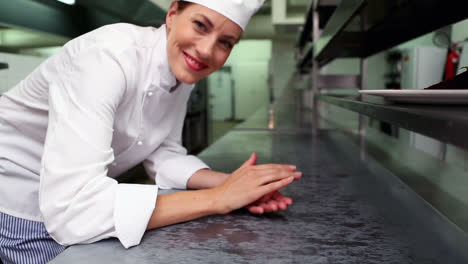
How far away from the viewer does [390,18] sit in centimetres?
108

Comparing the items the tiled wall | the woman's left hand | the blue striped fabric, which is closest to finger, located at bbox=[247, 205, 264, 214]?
the woman's left hand

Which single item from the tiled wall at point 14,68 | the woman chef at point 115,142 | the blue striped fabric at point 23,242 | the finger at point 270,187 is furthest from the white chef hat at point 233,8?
the tiled wall at point 14,68

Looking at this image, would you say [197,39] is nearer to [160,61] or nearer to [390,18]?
[160,61]

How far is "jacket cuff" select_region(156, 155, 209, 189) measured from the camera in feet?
2.93

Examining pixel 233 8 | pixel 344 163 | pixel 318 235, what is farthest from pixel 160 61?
pixel 344 163

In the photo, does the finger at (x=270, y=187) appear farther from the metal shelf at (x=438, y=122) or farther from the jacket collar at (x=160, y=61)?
the jacket collar at (x=160, y=61)

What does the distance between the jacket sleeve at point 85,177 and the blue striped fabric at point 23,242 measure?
317 mm

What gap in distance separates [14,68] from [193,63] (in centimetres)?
117

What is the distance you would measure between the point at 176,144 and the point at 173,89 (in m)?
0.20

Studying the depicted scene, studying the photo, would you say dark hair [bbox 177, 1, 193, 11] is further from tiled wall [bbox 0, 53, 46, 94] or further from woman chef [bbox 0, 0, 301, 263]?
tiled wall [bbox 0, 53, 46, 94]

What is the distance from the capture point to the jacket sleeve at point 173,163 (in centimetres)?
90

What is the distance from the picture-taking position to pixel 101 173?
1.98 ft

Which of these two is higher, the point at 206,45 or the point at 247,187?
the point at 206,45

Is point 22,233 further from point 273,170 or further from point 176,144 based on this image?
point 273,170
